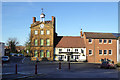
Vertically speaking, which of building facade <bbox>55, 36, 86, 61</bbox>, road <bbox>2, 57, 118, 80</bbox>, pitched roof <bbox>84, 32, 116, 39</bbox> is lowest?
road <bbox>2, 57, 118, 80</bbox>

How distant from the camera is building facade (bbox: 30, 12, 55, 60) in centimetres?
5506

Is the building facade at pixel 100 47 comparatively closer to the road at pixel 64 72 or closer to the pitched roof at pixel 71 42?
the pitched roof at pixel 71 42

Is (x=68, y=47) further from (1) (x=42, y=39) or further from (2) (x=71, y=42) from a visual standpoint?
(1) (x=42, y=39)

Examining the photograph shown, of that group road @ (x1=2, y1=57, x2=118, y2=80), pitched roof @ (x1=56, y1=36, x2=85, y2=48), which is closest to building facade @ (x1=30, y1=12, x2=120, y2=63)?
pitched roof @ (x1=56, y1=36, x2=85, y2=48)

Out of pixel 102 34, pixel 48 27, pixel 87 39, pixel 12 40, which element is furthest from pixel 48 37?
pixel 12 40

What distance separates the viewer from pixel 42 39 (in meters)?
55.6

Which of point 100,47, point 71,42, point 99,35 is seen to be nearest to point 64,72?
point 100,47

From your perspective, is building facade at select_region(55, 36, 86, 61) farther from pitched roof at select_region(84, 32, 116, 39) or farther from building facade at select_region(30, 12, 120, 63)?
pitched roof at select_region(84, 32, 116, 39)

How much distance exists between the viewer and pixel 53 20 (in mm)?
55625

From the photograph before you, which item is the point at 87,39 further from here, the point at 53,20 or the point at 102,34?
the point at 53,20

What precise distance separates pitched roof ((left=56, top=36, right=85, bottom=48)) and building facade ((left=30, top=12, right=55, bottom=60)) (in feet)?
11.1

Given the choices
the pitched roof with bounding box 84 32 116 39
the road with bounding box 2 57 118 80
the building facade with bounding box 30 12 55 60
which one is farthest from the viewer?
the pitched roof with bounding box 84 32 116 39

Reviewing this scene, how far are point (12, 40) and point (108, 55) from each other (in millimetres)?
57694

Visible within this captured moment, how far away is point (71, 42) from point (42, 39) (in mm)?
9187
